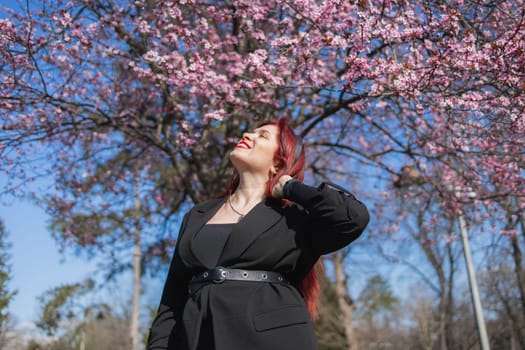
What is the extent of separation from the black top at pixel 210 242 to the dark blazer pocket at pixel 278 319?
331 millimetres

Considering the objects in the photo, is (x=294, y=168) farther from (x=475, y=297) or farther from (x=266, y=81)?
(x=475, y=297)

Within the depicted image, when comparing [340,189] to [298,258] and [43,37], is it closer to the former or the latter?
[298,258]

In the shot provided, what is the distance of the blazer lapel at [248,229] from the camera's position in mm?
1909

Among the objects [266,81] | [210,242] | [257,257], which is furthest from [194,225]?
[266,81]

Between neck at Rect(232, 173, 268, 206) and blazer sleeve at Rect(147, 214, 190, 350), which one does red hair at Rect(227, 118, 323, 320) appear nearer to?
neck at Rect(232, 173, 268, 206)

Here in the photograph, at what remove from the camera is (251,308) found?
1.77 meters

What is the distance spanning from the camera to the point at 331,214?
1.85 meters

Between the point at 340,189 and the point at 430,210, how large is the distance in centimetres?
582

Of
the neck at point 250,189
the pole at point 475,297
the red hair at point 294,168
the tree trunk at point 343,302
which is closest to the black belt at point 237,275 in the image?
the red hair at point 294,168

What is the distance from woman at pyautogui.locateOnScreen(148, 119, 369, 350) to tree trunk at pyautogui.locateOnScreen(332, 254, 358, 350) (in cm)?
1276

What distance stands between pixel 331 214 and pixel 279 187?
1.15 ft

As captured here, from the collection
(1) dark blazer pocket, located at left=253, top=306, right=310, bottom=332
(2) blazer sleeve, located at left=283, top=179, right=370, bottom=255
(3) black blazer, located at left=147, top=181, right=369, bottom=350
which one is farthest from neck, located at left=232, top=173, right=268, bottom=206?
(1) dark blazer pocket, located at left=253, top=306, right=310, bottom=332

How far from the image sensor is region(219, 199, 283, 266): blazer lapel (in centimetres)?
191

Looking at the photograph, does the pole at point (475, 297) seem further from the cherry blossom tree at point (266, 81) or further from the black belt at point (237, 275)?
the black belt at point (237, 275)
